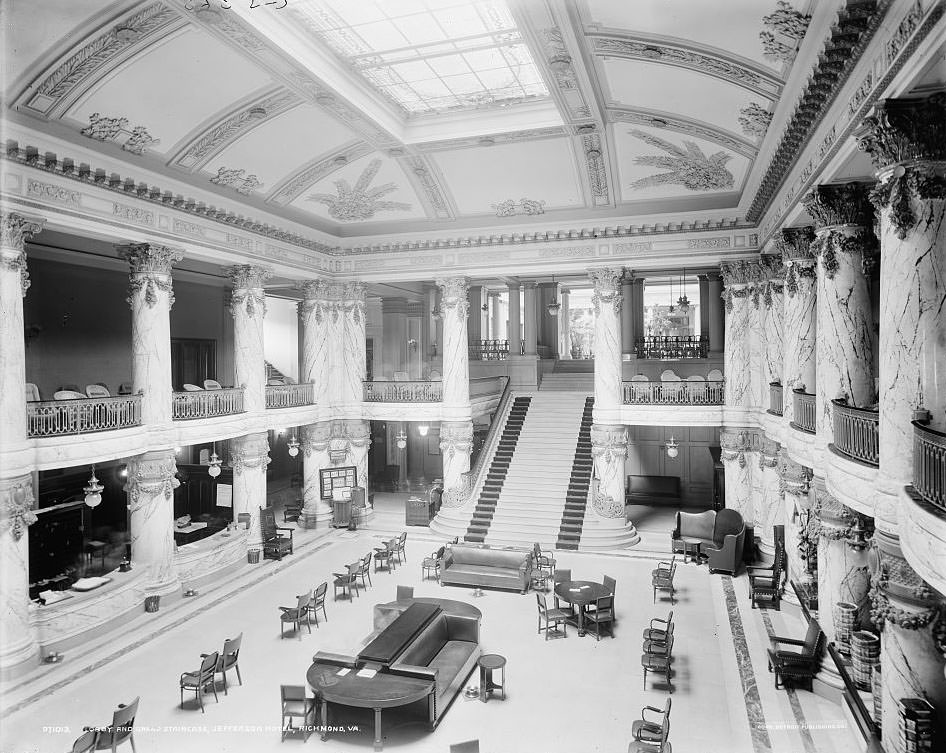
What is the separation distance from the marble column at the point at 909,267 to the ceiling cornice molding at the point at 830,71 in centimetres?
111

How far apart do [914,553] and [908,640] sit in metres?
1.52

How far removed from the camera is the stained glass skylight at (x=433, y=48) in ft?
30.7

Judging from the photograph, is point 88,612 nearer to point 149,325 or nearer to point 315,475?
point 149,325

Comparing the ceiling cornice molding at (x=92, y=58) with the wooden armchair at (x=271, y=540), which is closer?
the ceiling cornice molding at (x=92, y=58)

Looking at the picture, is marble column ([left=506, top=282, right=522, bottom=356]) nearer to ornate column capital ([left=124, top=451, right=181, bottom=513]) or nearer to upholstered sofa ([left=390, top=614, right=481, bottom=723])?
ornate column capital ([left=124, top=451, right=181, bottom=513])

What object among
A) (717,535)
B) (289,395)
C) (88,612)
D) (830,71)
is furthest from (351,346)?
(830,71)

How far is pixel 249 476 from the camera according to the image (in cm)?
1595

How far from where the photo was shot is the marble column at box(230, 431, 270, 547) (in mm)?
15867

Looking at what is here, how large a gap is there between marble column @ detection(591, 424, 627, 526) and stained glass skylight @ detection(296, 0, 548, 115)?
29.5 ft

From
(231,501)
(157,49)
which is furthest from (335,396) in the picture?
(157,49)

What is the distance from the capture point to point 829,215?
911 centimetres

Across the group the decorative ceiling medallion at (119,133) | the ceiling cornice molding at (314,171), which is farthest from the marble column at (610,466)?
the decorative ceiling medallion at (119,133)

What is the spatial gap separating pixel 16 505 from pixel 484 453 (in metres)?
12.4

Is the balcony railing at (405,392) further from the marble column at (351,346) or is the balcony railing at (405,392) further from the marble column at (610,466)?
the marble column at (610,466)
